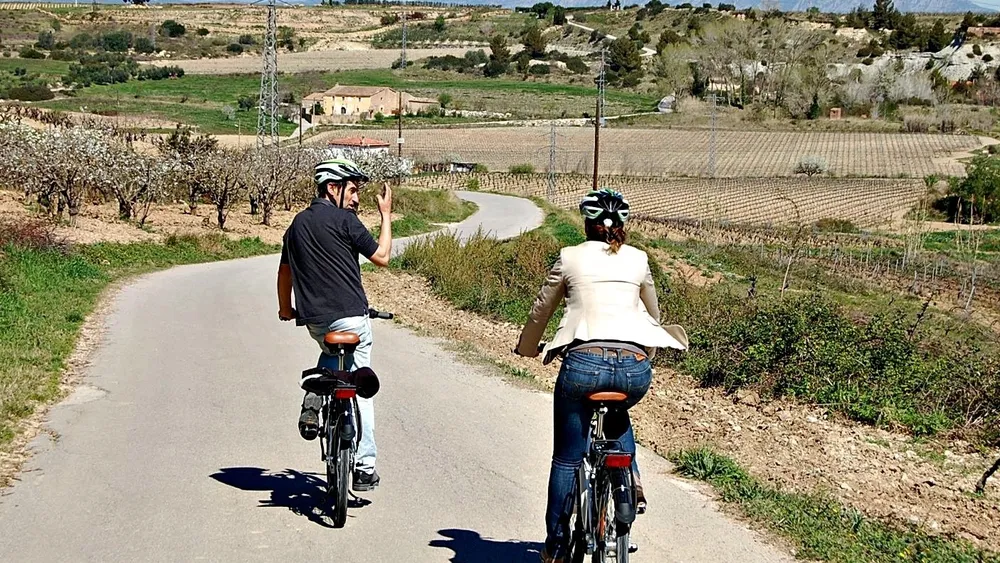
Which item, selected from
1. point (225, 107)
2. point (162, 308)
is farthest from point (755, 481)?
point (225, 107)

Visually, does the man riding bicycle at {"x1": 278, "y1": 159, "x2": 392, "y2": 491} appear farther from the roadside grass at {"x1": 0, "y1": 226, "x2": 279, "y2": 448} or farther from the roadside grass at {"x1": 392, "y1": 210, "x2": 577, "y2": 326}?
the roadside grass at {"x1": 392, "y1": 210, "x2": 577, "y2": 326}

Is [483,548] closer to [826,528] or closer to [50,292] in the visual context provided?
[826,528]

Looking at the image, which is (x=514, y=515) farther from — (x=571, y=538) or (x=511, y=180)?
(x=511, y=180)

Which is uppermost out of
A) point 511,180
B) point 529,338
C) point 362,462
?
point 529,338

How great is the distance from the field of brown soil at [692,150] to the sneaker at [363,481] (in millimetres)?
73867

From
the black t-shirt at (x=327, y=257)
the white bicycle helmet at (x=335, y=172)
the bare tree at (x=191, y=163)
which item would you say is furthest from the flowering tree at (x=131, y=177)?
the black t-shirt at (x=327, y=257)

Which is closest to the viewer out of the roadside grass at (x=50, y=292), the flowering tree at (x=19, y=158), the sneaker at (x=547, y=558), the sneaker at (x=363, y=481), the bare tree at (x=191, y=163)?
the sneaker at (x=547, y=558)

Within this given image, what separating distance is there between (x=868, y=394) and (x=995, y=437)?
3.81 feet

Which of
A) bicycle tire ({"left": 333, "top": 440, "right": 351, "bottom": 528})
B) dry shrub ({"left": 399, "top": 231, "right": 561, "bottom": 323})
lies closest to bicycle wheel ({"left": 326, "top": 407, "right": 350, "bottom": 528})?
bicycle tire ({"left": 333, "top": 440, "right": 351, "bottom": 528})

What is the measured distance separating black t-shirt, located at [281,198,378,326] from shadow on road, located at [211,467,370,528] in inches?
45.1

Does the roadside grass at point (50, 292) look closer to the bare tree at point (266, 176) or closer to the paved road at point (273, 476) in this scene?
the paved road at point (273, 476)

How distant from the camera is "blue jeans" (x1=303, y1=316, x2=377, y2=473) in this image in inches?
248

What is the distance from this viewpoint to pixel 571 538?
505 centimetres

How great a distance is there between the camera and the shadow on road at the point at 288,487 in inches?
256
